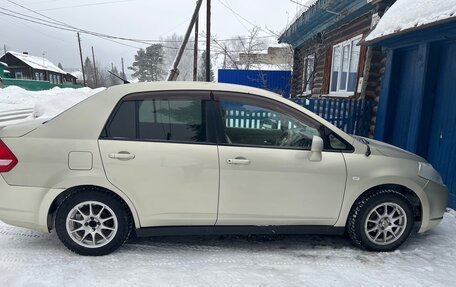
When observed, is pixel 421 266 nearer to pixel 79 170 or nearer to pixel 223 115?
pixel 223 115

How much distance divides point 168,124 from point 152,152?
31 centimetres

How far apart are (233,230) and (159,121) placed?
1.27 metres

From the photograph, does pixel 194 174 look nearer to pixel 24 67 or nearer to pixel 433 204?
pixel 433 204

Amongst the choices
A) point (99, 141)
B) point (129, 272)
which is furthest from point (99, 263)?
point (99, 141)

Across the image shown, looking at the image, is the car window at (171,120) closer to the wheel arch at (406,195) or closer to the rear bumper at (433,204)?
the wheel arch at (406,195)

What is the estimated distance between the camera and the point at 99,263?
3023 millimetres

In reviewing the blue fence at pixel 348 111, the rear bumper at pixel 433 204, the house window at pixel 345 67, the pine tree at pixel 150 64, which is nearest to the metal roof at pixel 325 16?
the house window at pixel 345 67

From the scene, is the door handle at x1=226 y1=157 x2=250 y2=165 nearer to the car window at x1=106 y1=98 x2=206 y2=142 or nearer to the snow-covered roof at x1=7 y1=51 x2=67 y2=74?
the car window at x1=106 y1=98 x2=206 y2=142

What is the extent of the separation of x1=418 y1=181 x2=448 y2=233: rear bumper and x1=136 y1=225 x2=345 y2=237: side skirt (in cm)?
87

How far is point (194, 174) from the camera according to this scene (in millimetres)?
3059

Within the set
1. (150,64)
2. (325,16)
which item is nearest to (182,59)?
(150,64)

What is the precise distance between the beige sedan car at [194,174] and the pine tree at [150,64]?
233 ft

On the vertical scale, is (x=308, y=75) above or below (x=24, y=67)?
below

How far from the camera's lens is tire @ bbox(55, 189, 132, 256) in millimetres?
3057
